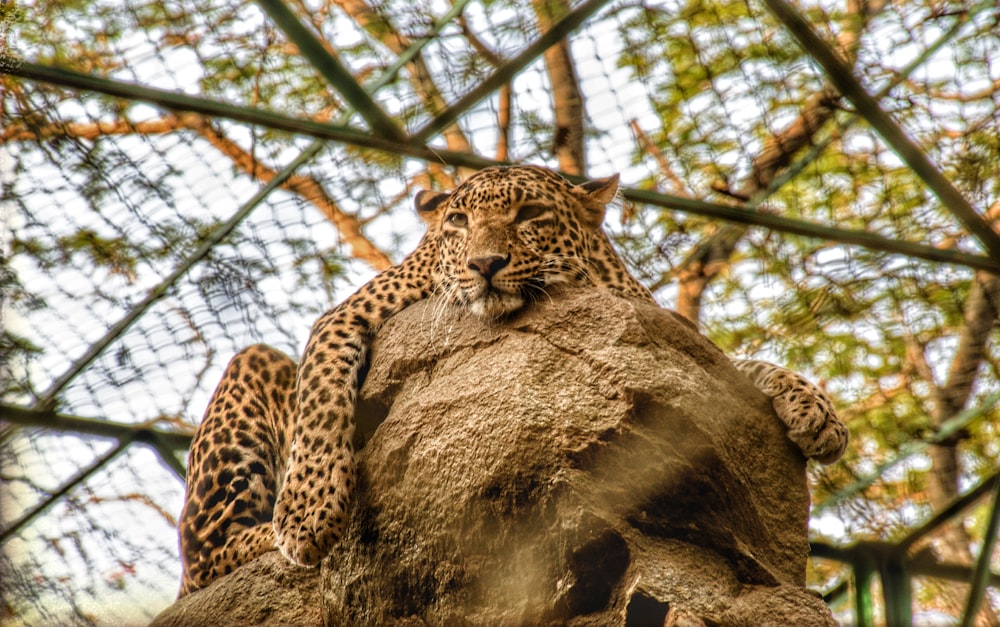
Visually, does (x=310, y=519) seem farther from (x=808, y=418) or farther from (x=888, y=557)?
(x=888, y=557)

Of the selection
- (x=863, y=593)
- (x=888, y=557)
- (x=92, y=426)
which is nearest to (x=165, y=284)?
(x=92, y=426)

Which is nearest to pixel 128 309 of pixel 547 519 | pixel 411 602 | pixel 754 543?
pixel 411 602

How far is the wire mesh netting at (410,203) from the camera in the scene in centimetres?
527

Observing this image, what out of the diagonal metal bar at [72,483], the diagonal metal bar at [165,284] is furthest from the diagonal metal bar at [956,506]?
the diagonal metal bar at [72,483]

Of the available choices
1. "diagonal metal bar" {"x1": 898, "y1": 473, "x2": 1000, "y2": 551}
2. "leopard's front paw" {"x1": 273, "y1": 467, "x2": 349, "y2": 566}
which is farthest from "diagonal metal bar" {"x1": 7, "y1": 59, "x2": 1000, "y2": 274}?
"leopard's front paw" {"x1": 273, "y1": 467, "x2": 349, "y2": 566}

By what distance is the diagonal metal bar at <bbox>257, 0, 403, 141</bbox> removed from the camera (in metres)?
4.73

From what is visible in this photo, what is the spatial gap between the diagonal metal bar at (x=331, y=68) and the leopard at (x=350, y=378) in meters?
0.72

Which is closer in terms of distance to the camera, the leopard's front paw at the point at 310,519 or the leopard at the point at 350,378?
the leopard's front paw at the point at 310,519

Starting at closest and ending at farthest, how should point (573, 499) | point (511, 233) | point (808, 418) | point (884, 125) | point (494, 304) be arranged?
point (573, 499), point (808, 418), point (494, 304), point (511, 233), point (884, 125)

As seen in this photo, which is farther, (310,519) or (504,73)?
(504,73)

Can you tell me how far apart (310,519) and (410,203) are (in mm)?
2741

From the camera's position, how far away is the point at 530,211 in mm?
5652

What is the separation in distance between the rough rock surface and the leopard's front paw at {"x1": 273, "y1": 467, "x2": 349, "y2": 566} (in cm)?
9

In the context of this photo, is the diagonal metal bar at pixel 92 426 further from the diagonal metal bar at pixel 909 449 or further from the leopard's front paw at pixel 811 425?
the diagonal metal bar at pixel 909 449
